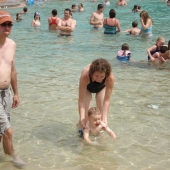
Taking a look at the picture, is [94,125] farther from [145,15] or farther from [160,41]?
[145,15]

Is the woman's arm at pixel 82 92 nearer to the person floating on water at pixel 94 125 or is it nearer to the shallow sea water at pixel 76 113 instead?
the person floating on water at pixel 94 125

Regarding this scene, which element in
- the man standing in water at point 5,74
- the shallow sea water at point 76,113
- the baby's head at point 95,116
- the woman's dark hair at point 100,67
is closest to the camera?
the man standing in water at point 5,74

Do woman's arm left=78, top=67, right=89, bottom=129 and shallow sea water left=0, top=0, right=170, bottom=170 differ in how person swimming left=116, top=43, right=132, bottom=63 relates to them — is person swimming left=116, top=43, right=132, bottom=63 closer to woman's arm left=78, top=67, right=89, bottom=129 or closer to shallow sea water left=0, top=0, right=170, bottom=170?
shallow sea water left=0, top=0, right=170, bottom=170

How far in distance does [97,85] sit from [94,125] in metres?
0.55

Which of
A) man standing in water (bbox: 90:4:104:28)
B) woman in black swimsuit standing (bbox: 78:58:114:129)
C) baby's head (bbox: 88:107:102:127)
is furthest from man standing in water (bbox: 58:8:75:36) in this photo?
baby's head (bbox: 88:107:102:127)

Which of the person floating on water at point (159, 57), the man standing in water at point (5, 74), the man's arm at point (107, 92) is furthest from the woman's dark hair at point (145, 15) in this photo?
the man standing in water at point (5, 74)

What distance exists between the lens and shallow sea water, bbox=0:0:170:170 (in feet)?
15.4

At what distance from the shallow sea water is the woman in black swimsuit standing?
499 millimetres

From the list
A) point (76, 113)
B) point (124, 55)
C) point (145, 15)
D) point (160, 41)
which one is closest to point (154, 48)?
point (160, 41)

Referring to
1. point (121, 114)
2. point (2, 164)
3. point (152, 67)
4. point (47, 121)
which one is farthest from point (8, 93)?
point (152, 67)

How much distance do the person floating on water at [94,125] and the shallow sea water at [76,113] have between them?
207 millimetres

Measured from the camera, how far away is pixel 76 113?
629cm

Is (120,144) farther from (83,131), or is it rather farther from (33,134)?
(33,134)

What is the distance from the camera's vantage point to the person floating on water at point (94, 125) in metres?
4.84
